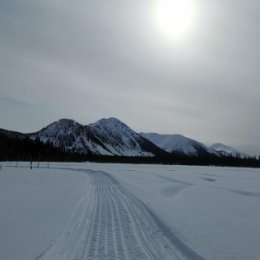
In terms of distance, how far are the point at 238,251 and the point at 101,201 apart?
9787 mm

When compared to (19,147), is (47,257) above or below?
below

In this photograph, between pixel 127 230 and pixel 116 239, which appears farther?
pixel 127 230

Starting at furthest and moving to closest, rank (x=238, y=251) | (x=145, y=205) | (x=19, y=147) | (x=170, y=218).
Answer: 1. (x=19, y=147)
2. (x=145, y=205)
3. (x=170, y=218)
4. (x=238, y=251)

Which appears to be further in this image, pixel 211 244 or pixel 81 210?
pixel 81 210

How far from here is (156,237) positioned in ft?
31.7

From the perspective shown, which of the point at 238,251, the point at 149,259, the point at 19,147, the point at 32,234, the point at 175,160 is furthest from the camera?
the point at 175,160

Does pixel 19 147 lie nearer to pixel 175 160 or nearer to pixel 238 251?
pixel 175 160

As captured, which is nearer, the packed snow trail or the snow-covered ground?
the packed snow trail

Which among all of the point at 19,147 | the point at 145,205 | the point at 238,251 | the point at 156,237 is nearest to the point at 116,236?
the point at 156,237

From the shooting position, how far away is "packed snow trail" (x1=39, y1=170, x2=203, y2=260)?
7758 mm

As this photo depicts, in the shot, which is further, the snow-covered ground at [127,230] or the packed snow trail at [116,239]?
the snow-covered ground at [127,230]

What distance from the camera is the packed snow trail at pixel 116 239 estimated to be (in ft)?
25.5

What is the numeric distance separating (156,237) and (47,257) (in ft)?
10.7

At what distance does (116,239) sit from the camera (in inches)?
366
